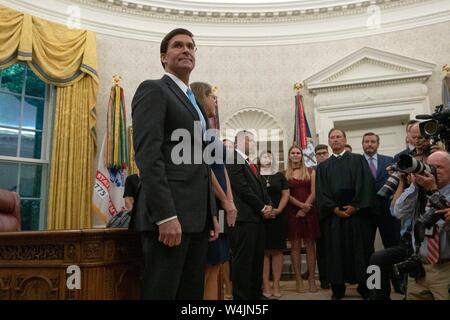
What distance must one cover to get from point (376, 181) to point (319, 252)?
2.89 feet

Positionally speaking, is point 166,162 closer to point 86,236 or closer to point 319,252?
point 86,236

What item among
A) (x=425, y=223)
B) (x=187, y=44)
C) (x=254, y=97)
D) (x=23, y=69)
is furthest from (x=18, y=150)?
(x=425, y=223)

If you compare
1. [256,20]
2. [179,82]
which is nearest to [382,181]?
[179,82]

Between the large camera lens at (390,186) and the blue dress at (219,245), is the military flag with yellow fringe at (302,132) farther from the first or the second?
the blue dress at (219,245)

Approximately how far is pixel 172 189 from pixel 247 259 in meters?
1.71

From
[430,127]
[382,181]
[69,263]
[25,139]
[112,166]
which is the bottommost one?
[69,263]

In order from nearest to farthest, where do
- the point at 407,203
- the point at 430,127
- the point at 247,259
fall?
the point at 430,127 → the point at 407,203 → the point at 247,259

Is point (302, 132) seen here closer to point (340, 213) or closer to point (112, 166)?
point (340, 213)

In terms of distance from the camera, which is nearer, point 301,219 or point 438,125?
point 438,125

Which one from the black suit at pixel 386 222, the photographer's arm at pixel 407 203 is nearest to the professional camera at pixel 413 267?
the photographer's arm at pixel 407 203

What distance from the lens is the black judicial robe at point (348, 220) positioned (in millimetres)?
3334

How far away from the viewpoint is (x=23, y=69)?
18.0 ft

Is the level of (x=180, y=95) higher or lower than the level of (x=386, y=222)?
higher

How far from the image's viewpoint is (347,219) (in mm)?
3422
